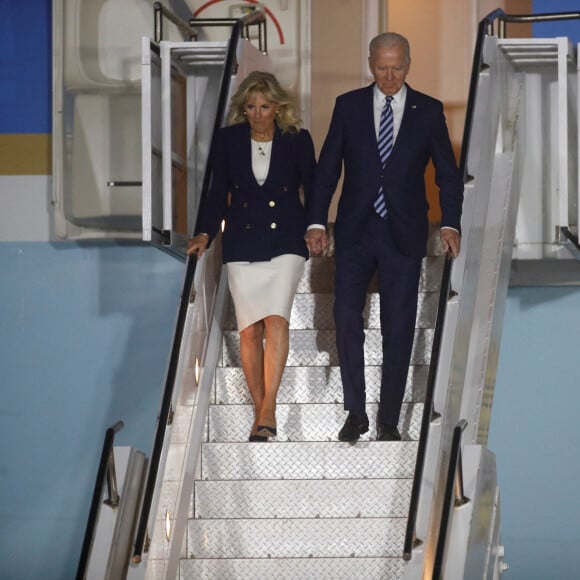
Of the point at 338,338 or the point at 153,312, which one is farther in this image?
the point at 153,312

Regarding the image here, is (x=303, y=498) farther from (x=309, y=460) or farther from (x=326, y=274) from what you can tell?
(x=326, y=274)

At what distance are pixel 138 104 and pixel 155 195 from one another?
60.7 inches

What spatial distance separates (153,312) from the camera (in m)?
9.21

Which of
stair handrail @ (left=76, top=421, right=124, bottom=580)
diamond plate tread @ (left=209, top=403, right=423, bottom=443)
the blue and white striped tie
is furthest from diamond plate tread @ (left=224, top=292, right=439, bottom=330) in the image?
stair handrail @ (left=76, top=421, right=124, bottom=580)

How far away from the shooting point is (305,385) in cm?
698

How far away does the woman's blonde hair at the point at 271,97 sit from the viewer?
652 centimetres

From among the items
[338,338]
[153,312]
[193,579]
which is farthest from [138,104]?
[193,579]

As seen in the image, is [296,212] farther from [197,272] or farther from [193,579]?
[193,579]

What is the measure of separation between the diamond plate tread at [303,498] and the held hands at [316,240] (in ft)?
3.43

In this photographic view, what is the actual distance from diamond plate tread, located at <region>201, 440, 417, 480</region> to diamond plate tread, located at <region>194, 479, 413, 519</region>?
0.35 ft

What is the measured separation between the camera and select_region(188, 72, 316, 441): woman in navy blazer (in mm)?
6547

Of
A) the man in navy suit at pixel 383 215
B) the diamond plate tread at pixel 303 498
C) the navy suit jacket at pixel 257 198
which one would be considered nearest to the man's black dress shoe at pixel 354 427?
the man in navy suit at pixel 383 215

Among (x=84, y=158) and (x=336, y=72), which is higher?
(x=336, y=72)

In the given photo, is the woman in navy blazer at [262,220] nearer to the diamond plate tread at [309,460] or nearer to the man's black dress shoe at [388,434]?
the diamond plate tread at [309,460]
